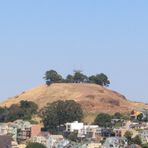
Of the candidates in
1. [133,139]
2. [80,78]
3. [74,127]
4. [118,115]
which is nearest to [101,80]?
[80,78]

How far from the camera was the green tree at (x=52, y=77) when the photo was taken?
136 m

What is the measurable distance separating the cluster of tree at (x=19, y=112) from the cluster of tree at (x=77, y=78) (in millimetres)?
14430

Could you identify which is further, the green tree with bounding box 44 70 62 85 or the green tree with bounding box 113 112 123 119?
the green tree with bounding box 44 70 62 85

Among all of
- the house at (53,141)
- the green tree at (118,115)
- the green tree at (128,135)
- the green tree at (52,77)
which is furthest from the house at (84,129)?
the green tree at (52,77)

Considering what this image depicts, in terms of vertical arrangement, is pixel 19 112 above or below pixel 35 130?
above

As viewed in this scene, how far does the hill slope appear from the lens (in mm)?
128750

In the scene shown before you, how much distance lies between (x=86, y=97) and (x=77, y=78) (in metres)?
9.77

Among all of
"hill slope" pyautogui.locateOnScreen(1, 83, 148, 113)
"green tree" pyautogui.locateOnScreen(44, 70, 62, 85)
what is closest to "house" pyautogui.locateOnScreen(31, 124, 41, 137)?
"hill slope" pyautogui.locateOnScreen(1, 83, 148, 113)

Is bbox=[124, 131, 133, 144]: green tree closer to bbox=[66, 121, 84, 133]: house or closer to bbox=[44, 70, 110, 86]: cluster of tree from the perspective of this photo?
bbox=[66, 121, 84, 133]: house

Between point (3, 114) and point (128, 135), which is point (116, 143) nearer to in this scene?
point (128, 135)

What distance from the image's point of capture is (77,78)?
5561 inches

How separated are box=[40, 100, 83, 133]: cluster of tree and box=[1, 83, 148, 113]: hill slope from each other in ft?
46.6

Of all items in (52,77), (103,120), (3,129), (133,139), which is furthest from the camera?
(52,77)

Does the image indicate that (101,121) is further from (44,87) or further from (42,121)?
(44,87)
